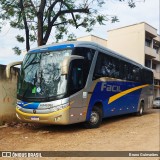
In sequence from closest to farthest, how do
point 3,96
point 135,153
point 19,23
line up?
point 135,153 < point 3,96 < point 19,23

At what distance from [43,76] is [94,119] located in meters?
2.88

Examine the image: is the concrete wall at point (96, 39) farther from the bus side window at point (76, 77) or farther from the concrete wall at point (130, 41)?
the bus side window at point (76, 77)

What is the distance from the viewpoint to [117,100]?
547 inches

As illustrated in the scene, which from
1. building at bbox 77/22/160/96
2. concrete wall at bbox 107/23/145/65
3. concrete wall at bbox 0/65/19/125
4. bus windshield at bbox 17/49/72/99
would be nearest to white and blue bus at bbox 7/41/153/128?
bus windshield at bbox 17/49/72/99

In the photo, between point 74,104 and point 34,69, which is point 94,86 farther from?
point 34,69

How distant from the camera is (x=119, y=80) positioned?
14055 mm

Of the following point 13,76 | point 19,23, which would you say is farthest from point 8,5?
point 13,76

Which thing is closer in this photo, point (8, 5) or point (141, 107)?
point (8, 5)

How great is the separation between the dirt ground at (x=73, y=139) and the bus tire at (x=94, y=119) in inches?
12.2

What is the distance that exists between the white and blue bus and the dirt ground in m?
0.58

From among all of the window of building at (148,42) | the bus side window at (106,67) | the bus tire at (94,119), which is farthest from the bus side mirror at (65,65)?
the window of building at (148,42)

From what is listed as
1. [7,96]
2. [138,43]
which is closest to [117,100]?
[7,96]

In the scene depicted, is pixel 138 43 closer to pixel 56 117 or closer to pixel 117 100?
pixel 117 100

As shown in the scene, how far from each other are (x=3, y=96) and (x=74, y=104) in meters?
3.71
